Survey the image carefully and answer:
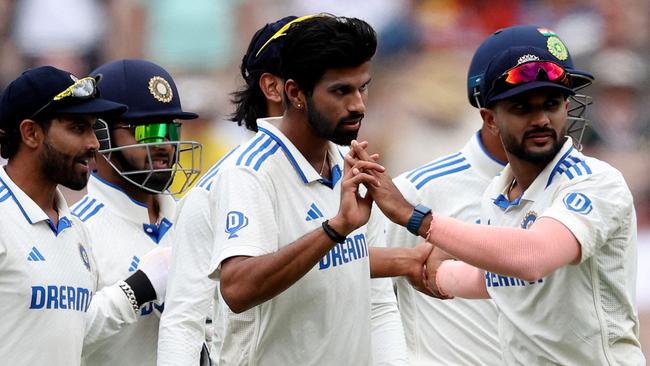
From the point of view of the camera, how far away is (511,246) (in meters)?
3.96

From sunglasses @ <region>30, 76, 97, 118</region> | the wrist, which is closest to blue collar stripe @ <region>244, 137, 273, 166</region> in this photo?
the wrist

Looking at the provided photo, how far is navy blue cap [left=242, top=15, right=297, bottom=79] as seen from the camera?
4.95m

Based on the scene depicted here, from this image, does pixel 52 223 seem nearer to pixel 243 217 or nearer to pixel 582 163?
pixel 243 217

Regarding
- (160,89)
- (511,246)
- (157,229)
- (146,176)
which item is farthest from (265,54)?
(511,246)

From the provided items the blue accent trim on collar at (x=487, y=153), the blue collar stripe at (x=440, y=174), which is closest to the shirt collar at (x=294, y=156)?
the blue collar stripe at (x=440, y=174)

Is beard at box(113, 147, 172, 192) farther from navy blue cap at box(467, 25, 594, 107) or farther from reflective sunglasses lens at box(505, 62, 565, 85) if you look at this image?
reflective sunglasses lens at box(505, 62, 565, 85)

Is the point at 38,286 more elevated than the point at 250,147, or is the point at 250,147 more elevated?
the point at 250,147

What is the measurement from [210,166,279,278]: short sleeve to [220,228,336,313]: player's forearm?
48 millimetres

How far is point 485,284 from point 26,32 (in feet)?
19.0

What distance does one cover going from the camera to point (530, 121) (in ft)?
14.0

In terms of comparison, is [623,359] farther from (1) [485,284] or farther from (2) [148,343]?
(2) [148,343]

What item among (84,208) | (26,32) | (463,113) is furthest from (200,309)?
(26,32)

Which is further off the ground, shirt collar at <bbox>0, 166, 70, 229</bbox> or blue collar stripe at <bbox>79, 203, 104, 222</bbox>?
shirt collar at <bbox>0, 166, 70, 229</bbox>

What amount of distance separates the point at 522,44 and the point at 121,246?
1.75m
